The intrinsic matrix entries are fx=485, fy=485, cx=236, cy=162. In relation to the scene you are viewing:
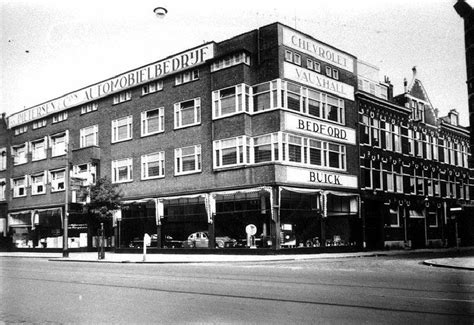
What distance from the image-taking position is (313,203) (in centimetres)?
3106

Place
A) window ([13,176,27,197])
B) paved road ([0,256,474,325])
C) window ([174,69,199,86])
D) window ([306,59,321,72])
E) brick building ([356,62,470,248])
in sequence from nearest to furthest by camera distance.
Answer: paved road ([0,256,474,325]) → window ([306,59,321,72]) → window ([174,69,199,86]) → brick building ([356,62,470,248]) → window ([13,176,27,197])

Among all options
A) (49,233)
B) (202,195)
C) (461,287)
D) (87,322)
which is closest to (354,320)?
(87,322)

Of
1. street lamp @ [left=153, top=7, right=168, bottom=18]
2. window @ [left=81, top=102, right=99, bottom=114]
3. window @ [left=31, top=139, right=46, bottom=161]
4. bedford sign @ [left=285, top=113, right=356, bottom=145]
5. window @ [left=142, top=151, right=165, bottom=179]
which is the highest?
window @ [left=81, top=102, right=99, bottom=114]

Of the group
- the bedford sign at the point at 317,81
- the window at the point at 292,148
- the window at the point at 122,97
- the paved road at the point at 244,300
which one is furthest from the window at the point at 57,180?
the paved road at the point at 244,300

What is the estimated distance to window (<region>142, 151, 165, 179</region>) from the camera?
34938 millimetres

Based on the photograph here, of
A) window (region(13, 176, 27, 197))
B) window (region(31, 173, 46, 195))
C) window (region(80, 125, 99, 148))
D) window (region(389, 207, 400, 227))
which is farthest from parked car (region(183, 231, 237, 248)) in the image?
window (region(13, 176, 27, 197))

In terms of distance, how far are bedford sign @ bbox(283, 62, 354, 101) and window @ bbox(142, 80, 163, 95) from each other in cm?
1013

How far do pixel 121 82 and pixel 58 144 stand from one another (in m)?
10.1

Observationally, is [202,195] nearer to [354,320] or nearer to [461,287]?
[461,287]

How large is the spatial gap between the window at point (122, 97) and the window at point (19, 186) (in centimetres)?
1502

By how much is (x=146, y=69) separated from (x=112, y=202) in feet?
33.4

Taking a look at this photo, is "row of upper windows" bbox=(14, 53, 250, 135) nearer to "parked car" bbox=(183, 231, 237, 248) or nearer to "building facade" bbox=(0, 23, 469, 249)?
"building facade" bbox=(0, 23, 469, 249)

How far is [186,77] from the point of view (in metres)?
33.4

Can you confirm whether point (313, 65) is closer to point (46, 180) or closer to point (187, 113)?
point (187, 113)
